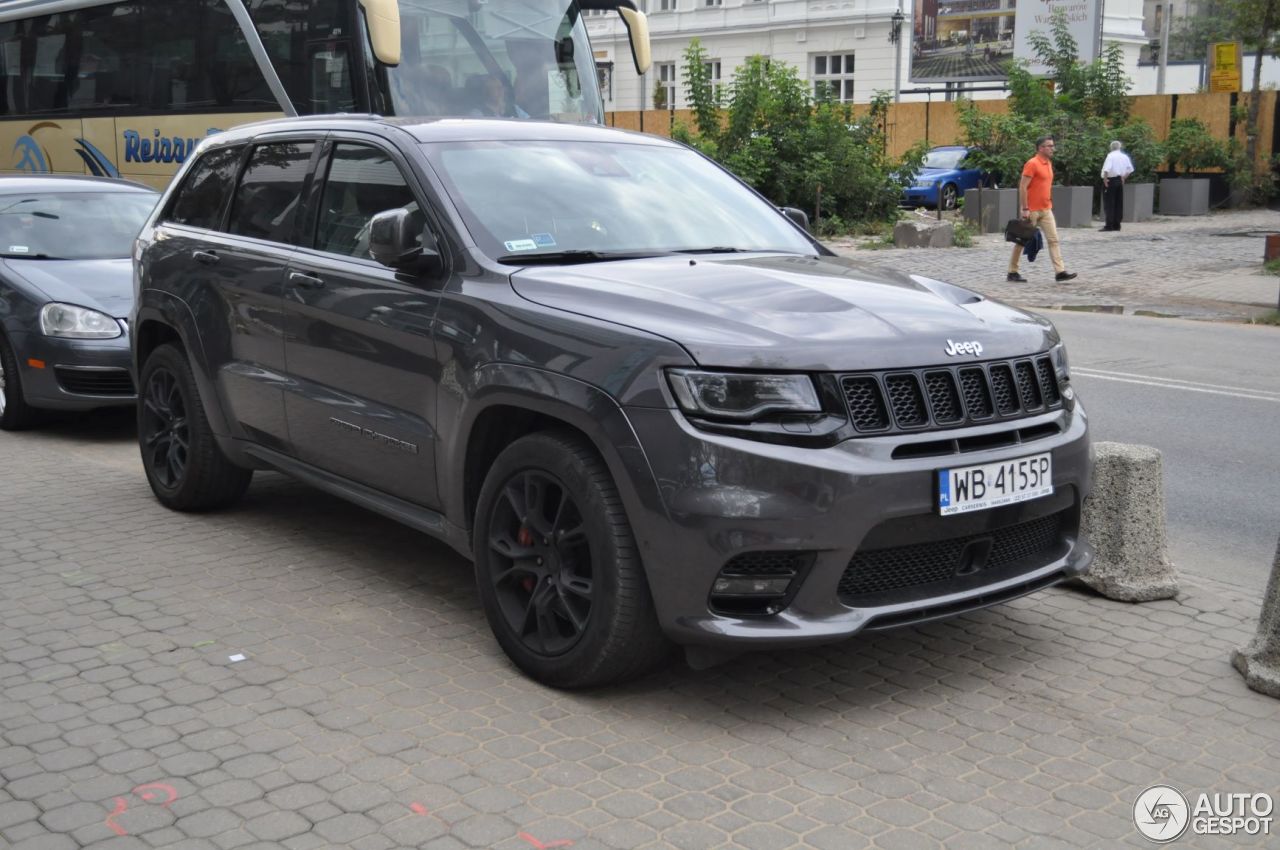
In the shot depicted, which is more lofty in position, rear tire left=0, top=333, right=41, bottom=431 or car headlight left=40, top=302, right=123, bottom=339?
car headlight left=40, top=302, right=123, bottom=339

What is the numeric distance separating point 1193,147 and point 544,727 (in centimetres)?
3396

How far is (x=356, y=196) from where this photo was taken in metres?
5.61

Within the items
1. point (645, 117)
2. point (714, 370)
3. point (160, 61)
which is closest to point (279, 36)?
point (160, 61)

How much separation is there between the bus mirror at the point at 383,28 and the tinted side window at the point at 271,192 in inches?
285

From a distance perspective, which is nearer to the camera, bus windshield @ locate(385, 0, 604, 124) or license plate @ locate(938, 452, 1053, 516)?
license plate @ locate(938, 452, 1053, 516)

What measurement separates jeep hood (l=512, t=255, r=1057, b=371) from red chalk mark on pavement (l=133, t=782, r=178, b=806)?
5.98 ft

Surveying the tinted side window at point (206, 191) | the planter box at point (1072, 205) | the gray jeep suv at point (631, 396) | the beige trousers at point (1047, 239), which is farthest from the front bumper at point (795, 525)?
the planter box at point (1072, 205)

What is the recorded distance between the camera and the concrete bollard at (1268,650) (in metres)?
4.47

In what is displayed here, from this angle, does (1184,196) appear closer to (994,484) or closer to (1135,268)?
(1135,268)

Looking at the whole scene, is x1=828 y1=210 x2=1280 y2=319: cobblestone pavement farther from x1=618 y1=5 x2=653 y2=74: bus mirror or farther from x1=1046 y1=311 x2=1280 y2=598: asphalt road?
x1=618 y1=5 x2=653 y2=74: bus mirror

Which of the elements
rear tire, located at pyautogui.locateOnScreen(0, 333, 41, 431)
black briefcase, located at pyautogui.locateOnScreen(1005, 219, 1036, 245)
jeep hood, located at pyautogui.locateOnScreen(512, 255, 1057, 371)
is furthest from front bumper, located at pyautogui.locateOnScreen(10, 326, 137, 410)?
black briefcase, located at pyautogui.locateOnScreen(1005, 219, 1036, 245)

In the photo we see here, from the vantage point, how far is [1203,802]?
3.73m

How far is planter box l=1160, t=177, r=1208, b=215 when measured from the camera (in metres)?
33.2

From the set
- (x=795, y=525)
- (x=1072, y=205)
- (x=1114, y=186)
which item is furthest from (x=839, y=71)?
(x=795, y=525)
